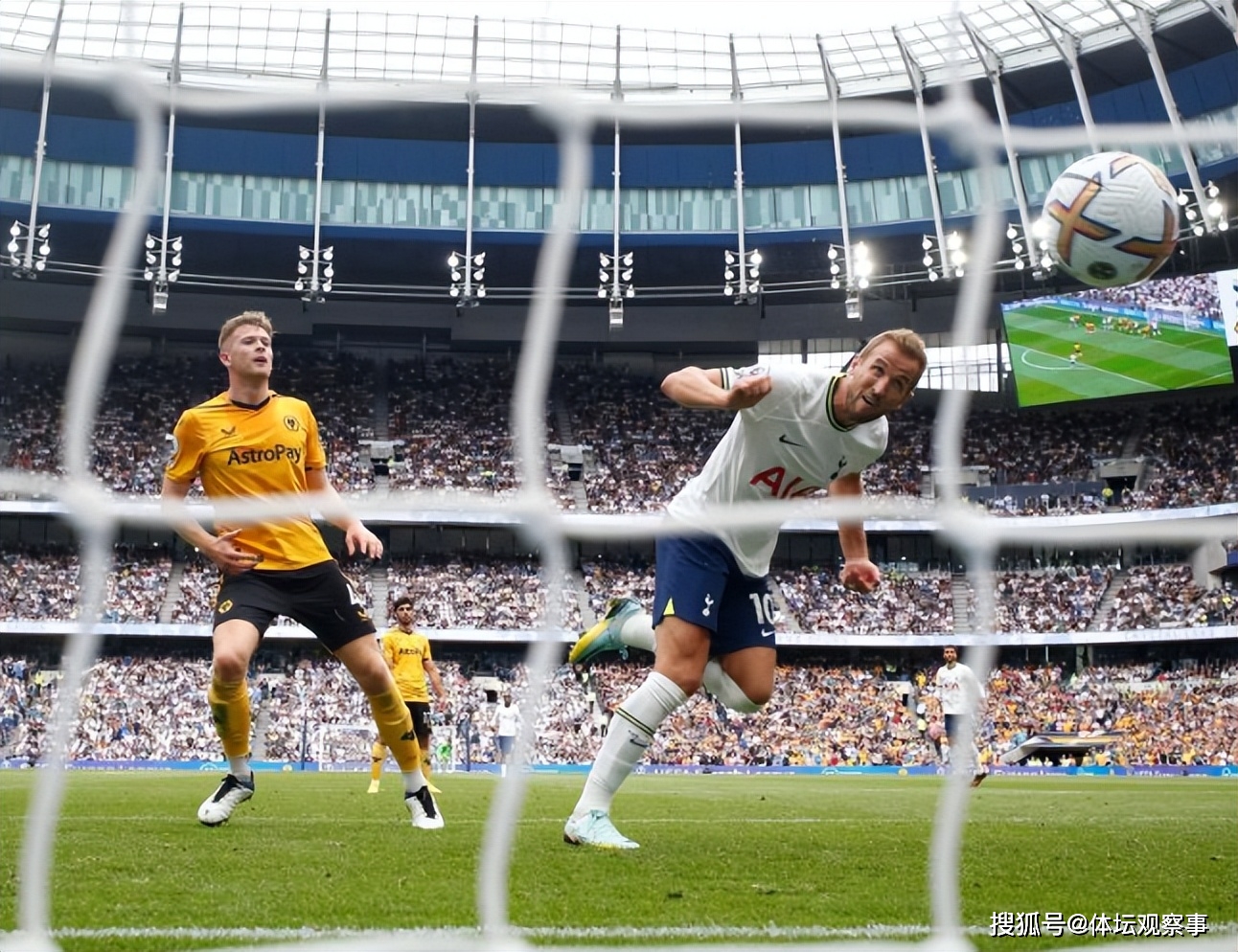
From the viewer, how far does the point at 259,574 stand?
5.65 m

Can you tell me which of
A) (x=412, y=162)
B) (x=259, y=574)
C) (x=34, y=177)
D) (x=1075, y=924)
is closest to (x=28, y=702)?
(x=34, y=177)

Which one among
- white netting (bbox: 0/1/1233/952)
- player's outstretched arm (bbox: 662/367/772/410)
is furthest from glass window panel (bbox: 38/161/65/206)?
player's outstretched arm (bbox: 662/367/772/410)

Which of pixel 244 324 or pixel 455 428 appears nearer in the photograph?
pixel 244 324

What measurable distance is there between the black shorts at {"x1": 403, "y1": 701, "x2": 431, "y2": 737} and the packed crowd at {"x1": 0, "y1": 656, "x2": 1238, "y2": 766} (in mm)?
13653

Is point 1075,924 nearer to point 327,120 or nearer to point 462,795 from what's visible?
point 462,795

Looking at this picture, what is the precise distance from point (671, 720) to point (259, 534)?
2102 centimetres

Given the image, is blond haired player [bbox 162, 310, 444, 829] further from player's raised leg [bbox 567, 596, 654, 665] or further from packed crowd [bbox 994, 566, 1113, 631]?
packed crowd [bbox 994, 566, 1113, 631]

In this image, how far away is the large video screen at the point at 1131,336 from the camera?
1136 inches

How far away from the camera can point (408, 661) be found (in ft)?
36.1

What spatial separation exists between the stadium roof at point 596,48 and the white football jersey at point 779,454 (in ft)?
85.3

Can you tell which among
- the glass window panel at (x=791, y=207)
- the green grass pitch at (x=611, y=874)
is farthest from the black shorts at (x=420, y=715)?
the glass window panel at (x=791, y=207)

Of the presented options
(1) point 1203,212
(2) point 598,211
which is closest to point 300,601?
(1) point 1203,212

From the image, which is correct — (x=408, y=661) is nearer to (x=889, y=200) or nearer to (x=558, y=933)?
(x=558, y=933)

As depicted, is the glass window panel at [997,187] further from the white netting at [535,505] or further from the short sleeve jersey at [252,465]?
the white netting at [535,505]
